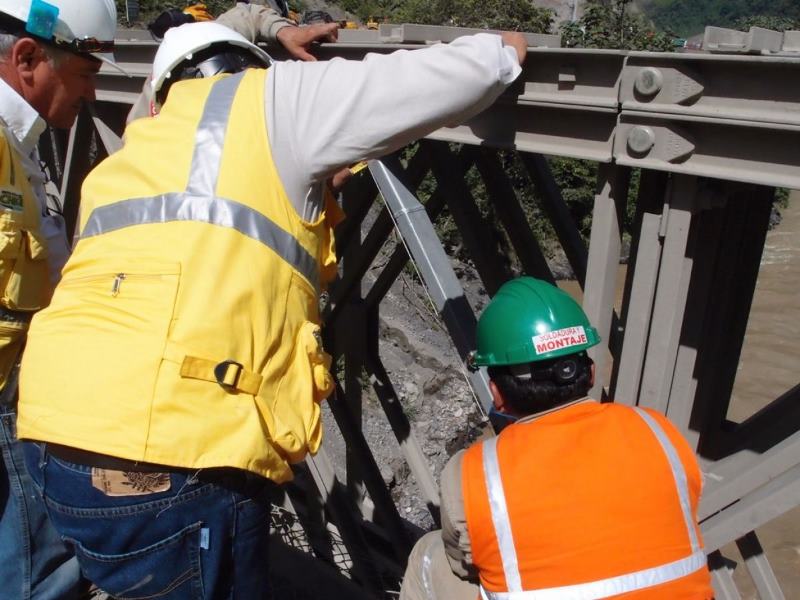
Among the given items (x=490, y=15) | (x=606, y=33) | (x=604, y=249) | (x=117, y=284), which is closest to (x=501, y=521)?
(x=604, y=249)

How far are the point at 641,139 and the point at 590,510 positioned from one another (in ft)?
3.15

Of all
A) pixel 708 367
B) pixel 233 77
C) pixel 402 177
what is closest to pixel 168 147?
pixel 233 77

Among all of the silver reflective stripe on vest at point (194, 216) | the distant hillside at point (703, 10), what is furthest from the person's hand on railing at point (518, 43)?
the distant hillside at point (703, 10)

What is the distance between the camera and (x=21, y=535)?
2441mm

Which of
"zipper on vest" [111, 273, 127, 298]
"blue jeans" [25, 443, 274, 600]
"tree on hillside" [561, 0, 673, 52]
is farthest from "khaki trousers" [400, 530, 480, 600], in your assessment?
"tree on hillside" [561, 0, 673, 52]

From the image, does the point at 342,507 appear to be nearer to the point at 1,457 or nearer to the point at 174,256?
the point at 1,457

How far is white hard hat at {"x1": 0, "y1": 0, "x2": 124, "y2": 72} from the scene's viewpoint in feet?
6.83

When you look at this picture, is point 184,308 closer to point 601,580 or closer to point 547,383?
point 547,383

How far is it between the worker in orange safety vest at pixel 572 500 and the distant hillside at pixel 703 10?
7052 centimetres

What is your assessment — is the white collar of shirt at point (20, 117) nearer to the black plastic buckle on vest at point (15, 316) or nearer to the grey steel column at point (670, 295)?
the black plastic buckle on vest at point (15, 316)

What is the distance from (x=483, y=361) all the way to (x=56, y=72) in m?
1.48

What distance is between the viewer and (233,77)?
183 centimetres

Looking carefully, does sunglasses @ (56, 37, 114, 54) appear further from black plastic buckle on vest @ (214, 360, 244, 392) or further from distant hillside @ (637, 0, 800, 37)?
distant hillside @ (637, 0, 800, 37)

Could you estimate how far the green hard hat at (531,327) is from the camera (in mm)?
1907
